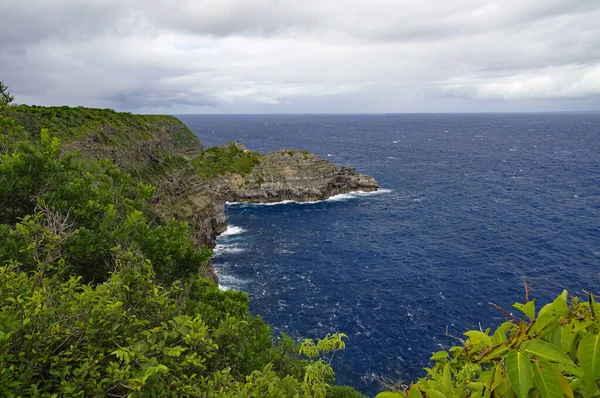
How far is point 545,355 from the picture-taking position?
3.54 meters

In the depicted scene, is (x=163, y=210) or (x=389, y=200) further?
(x=389, y=200)

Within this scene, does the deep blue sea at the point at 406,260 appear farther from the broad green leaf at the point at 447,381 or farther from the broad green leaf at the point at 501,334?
the broad green leaf at the point at 501,334

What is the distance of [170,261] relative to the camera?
23.6 m

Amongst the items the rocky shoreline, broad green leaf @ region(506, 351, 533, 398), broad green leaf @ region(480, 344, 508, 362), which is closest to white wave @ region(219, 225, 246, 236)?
the rocky shoreline

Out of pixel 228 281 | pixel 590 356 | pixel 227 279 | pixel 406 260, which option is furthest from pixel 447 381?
pixel 406 260

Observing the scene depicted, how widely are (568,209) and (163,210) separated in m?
109

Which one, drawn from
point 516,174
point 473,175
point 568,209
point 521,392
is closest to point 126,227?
point 521,392

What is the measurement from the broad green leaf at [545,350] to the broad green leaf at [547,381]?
85mm

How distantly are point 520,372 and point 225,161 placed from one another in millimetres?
138420

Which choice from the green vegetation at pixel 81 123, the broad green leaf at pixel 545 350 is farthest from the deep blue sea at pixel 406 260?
the broad green leaf at pixel 545 350

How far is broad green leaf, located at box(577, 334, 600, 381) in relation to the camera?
3.58 meters

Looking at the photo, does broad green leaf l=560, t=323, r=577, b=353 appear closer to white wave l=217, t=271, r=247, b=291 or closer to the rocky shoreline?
white wave l=217, t=271, r=247, b=291

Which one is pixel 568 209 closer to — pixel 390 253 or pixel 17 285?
pixel 390 253

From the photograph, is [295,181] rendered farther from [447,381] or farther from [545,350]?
[545,350]
